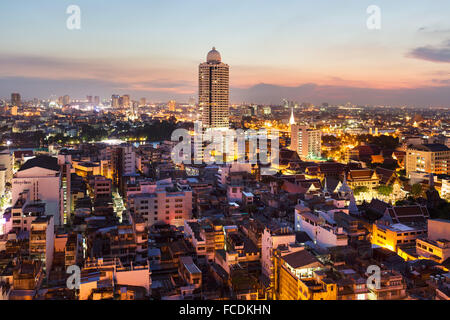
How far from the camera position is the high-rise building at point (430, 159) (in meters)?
11.1

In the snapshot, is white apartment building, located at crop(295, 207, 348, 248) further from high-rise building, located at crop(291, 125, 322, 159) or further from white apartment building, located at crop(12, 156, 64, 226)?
high-rise building, located at crop(291, 125, 322, 159)

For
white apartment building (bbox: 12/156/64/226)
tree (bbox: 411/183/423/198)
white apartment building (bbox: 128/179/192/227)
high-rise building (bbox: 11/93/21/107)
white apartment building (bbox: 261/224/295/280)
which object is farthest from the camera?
high-rise building (bbox: 11/93/21/107)

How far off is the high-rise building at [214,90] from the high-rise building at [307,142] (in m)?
4.88

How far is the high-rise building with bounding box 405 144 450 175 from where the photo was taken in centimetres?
1109

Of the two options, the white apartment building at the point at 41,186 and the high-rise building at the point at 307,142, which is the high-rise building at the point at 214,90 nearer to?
the high-rise building at the point at 307,142

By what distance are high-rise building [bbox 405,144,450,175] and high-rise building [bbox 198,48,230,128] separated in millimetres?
9863

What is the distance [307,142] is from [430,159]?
4957mm

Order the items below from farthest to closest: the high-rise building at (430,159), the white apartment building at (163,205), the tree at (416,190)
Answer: the high-rise building at (430,159)
the tree at (416,190)
the white apartment building at (163,205)

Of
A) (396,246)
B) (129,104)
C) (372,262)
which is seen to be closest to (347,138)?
(396,246)

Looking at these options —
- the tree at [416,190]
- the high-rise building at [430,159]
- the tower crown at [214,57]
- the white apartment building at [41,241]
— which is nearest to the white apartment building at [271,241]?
the white apartment building at [41,241]

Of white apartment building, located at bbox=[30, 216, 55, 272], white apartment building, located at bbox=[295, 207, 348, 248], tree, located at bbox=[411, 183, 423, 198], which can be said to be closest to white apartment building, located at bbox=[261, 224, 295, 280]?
white apartment building, located at bbox=[295, 207, 348, 248]

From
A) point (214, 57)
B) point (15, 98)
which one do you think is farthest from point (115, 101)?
point (214, 57)

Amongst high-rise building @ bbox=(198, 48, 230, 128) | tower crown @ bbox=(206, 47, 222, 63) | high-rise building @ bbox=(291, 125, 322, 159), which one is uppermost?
tower crown @ bbox=(206, 47, 222, 63)

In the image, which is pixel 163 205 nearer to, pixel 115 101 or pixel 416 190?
pixel 416 190
